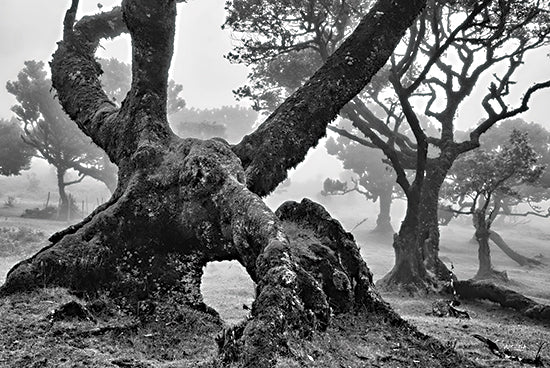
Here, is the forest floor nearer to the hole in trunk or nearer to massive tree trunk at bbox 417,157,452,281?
the hole in trunk

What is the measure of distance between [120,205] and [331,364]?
362 centimetres

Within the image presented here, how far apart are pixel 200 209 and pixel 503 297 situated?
1121cm

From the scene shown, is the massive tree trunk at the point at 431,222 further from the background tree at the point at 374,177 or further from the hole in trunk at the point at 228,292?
the background tree at the point at 374,177

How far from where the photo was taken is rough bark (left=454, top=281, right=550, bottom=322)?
10.7 m

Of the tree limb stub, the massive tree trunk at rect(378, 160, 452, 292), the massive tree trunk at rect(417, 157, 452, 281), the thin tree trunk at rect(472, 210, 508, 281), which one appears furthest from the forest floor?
the thin tree trunk at rect(472, 210, 508, 281)

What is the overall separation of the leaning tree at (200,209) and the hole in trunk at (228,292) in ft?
3.37

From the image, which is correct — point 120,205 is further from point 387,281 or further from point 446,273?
point 446,273

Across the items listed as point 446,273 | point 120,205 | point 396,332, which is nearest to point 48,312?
point 120,205

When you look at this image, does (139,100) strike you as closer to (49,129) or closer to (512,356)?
(512,356)

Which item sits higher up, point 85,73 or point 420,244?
point 85,73

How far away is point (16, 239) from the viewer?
997 inches

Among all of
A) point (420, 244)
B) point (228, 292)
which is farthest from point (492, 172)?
point (228, 292)

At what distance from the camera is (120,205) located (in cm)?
558

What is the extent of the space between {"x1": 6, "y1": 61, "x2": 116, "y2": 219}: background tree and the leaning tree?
37635 mm
